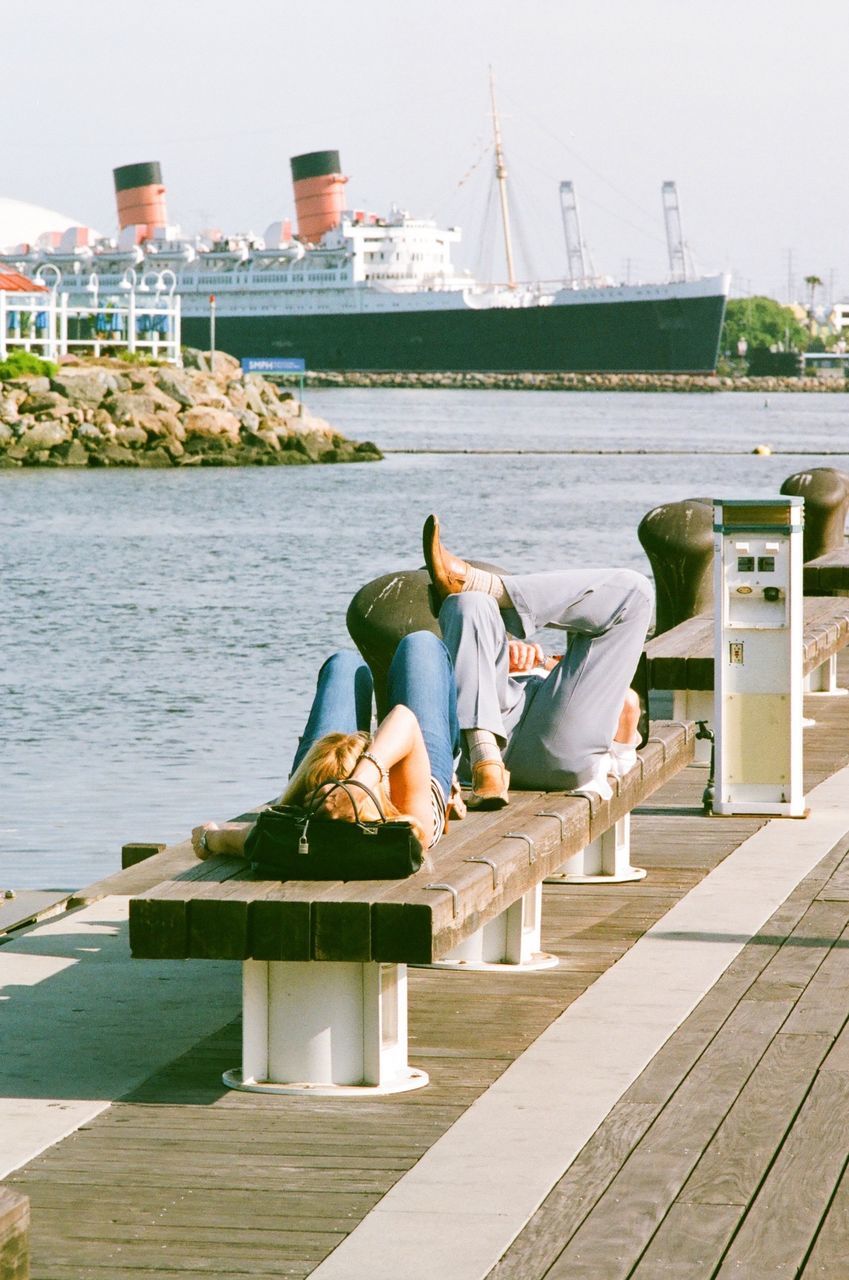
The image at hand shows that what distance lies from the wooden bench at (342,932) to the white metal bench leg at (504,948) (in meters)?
0.28

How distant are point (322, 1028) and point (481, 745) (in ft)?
2.92

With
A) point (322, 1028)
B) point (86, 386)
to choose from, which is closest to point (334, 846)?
point (322, 1028)

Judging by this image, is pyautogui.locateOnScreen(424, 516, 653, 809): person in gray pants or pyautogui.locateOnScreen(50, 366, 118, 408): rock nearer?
pyautogui.locateOnScreen(424, 516, 653, 809): person in gray pants

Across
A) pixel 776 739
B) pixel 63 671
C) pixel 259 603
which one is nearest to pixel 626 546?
pixel 259 603

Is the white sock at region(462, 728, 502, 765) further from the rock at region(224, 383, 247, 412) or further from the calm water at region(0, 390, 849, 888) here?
the rock at region(224, 383, 247, 412)

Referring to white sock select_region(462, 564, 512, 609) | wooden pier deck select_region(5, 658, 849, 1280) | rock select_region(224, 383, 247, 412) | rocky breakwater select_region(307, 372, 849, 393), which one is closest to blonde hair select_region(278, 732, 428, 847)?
wooden pier deck select_region(5, 658, 849, 1280)

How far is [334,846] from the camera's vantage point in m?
3.49

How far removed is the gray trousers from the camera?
14.3 ft

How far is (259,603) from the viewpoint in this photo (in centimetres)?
2427

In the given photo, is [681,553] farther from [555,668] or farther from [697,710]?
[555,668]

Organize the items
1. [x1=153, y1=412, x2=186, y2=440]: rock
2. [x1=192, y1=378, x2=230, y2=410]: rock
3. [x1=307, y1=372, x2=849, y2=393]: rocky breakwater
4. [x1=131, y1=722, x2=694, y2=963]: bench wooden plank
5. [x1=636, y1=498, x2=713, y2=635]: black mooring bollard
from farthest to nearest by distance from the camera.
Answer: [x1=307, y1=372, x2=849, y2=393]: rocky breakwater → [x1=192, y1=378, x2=230, y2=410]: rock → [x1=153, y1=412, x2=186, y2=440]: rock → [x1=636, y1=498, x2=713, y2=635]: black mooring bollard → [x1=131, y1=722, x2=694, y2=963]: bench wooden plank

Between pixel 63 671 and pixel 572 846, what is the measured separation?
13862 mm

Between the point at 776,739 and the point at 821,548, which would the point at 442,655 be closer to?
the point at 776,739

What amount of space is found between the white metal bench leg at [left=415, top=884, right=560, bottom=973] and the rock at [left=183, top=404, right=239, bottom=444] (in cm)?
5111
